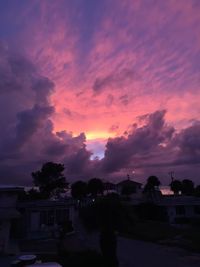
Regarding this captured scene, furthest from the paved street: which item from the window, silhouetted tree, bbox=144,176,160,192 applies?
silhouetted tree, bbox=144,176,160,192

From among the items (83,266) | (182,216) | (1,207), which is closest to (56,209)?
(1,207)

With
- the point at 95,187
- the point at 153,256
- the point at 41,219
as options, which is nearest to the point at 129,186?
the point at 95,187

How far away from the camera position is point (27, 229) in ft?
124

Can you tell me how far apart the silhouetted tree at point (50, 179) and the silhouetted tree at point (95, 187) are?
2156 cm

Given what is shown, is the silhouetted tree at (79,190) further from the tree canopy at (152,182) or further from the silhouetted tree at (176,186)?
the silhouetted tree at (176,186)

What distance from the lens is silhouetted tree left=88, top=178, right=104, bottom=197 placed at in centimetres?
10781

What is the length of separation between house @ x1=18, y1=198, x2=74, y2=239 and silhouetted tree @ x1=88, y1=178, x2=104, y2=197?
6827 centimetres

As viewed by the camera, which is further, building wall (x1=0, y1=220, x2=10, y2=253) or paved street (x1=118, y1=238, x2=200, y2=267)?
building wall (x1=0, y1=220, x2=10, y2=253)

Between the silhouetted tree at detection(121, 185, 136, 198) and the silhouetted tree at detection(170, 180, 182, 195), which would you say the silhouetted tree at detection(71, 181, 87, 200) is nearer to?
the silhouetted tree at detection(121, 185, 136, 198)

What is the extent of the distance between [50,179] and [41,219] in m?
48.9

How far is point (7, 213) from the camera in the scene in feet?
91.7

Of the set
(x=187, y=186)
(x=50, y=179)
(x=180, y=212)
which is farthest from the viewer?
(x=187, y=186)

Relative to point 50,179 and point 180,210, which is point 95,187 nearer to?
point 50,179

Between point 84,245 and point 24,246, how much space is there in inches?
231
